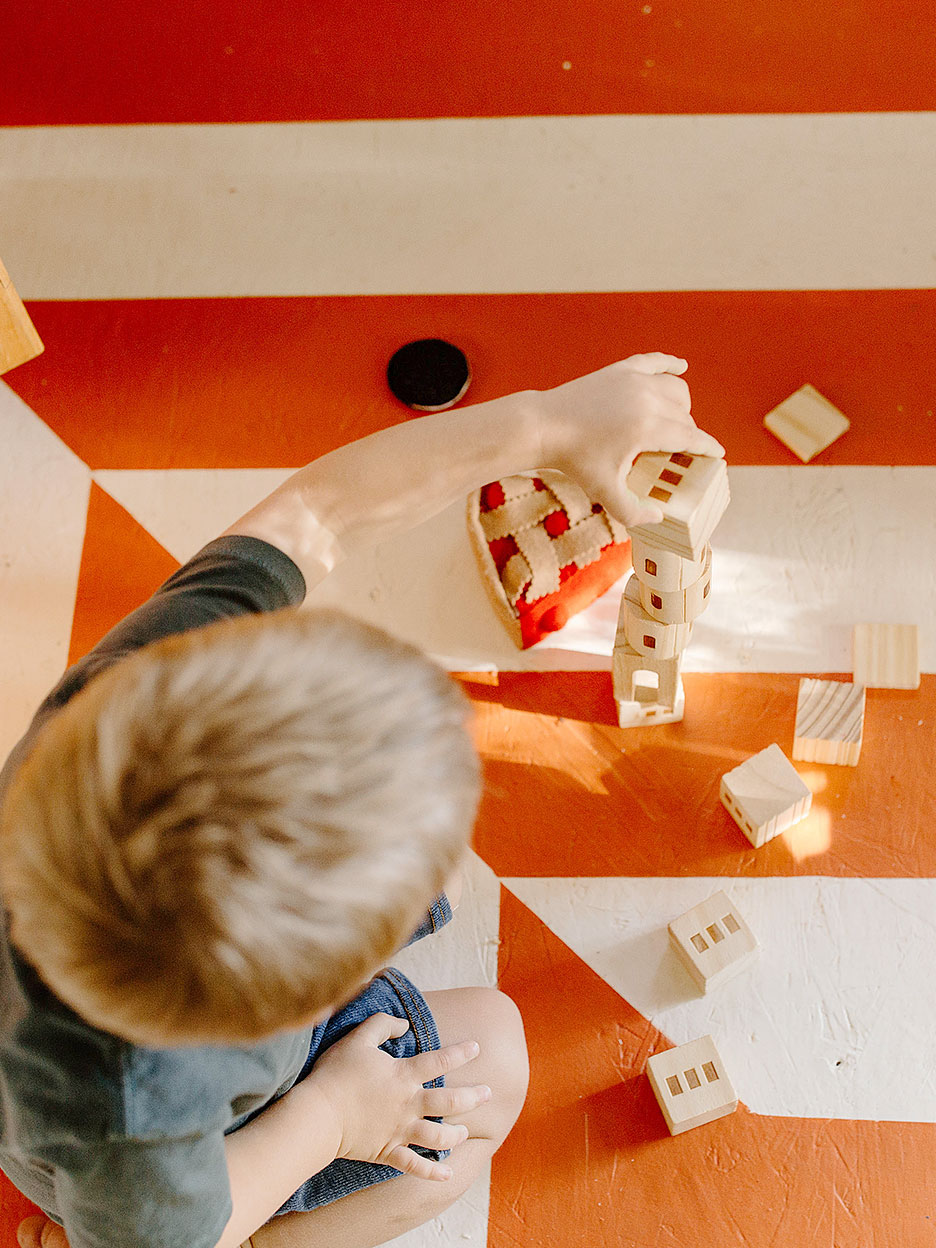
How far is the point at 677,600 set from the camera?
736 mm

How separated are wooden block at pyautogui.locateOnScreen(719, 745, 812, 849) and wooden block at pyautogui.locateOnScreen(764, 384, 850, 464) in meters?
0.32

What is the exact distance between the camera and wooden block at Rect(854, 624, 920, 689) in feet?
3.21

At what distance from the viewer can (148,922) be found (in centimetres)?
40

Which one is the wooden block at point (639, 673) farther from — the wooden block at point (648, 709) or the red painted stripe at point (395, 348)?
the red painted stripe at point (395, 348)

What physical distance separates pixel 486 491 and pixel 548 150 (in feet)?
1.49

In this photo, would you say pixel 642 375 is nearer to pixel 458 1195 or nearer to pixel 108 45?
pixel 458 1195

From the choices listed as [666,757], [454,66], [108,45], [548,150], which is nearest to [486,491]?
[666,757]

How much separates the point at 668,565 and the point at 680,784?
1.11ft

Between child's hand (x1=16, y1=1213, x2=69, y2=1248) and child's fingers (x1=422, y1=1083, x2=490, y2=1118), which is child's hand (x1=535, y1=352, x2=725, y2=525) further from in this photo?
child's hand (x1=16, y1=1213, x2=69, y2=1248)

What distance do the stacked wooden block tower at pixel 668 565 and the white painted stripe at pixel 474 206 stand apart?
47cm

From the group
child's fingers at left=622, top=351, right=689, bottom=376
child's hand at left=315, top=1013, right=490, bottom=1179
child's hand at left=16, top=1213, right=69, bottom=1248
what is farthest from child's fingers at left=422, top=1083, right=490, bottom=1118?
child's fingers at left=622, top=351, right=689, bottom=376

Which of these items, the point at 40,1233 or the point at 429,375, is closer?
the point at 40,1233

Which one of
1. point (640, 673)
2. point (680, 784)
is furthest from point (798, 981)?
point (640, 673)

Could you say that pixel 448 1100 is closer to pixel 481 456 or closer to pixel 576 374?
pixel 481 456
